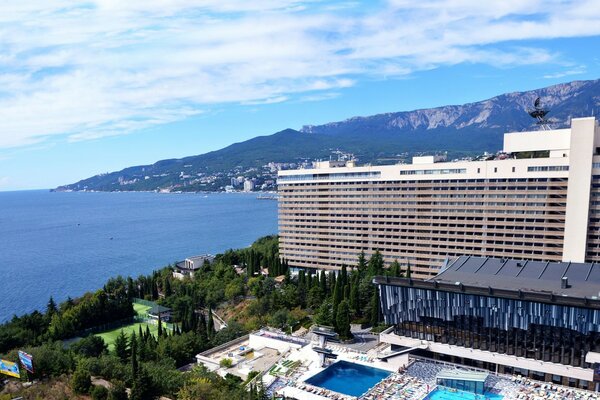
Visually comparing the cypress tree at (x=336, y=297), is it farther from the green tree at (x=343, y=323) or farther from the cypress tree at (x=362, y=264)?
the cypress tree at (x=362, y=264)

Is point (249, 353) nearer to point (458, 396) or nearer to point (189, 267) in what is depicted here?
point (458, 396)

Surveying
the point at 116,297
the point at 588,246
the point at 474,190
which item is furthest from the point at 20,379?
the point at 588,246

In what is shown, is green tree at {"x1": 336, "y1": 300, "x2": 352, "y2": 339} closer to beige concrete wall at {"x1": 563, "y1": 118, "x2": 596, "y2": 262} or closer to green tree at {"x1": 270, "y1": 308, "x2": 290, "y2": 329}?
green tree at {"x1": 270, "y1": 308, "x2": 290, "y2": 329}

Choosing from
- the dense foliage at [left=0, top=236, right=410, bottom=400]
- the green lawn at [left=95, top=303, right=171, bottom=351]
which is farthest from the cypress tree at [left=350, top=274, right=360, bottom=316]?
the green lawn at [left=95, top=303, right=171, bottom=351]

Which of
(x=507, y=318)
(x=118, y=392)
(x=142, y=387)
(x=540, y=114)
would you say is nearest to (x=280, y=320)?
(x=142, y=387)

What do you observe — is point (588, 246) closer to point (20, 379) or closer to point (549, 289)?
point (549, 289)

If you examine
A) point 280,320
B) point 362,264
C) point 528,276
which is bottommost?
point 280,320
